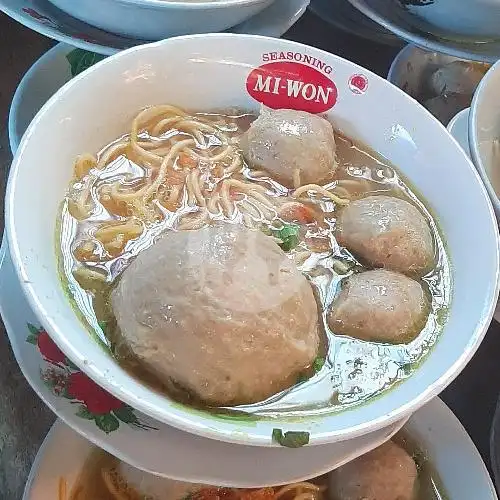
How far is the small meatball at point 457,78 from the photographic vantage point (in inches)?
73.2

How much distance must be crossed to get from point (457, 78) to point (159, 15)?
870mm

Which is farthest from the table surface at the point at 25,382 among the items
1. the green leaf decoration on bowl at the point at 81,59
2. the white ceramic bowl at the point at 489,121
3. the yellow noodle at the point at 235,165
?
the yellow noodle at the point at 235,165

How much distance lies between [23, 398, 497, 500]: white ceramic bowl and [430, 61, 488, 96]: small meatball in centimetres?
85

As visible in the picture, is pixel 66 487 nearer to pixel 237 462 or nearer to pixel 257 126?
pixel 237 462

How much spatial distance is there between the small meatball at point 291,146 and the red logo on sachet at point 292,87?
0.14ft

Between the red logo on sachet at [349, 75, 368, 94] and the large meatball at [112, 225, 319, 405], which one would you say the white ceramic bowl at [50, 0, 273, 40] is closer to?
the red logo on sachet at [349, 75, 368, 94]

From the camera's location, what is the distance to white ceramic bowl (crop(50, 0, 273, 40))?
133 cm

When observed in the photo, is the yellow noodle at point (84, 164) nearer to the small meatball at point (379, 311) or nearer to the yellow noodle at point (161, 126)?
the yellow noodle at point (161, 126)

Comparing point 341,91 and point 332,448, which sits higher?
point 341,91

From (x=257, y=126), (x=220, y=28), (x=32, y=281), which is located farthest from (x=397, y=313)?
(x=220, y=28)

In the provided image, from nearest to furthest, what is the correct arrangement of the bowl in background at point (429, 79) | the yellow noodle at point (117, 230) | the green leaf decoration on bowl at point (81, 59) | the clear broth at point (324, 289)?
1. the clear broth at point (324, 289)
2. the yellow noodle at point (117, 230)
3. the green leaf decoration on bowl at point (81, 59)
4. the bowl in background at point (429, 79)

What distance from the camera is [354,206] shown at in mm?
1288

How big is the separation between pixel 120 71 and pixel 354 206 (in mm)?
472

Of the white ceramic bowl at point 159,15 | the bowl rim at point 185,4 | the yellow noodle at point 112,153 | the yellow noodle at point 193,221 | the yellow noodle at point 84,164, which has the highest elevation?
the bowl rim at point 185,4
